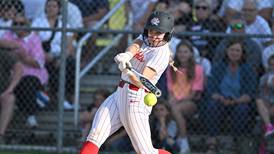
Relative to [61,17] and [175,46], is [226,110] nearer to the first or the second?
[175,46]

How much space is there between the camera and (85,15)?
10891 mm

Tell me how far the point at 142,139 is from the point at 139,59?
699 mm

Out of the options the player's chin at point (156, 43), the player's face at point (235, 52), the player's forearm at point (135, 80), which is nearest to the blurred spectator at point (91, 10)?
the player's face at point (235, 52)

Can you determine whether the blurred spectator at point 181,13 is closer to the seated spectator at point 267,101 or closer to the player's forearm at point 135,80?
the seated spectator at point 267,101

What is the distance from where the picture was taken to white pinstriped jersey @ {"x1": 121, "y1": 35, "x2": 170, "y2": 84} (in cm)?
685

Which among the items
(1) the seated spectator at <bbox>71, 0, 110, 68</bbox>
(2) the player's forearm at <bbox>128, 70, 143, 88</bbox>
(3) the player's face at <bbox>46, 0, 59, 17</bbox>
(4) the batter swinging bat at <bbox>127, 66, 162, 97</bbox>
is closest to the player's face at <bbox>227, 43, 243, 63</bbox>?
(1) the seated spectator at <bbox>71, 0, 110, 68</bbox>

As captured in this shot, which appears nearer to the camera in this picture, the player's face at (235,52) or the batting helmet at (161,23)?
the batting helmet at (161,23)

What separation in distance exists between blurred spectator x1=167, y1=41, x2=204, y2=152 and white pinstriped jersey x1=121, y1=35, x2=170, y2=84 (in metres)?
2.69

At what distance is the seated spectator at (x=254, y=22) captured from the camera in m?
9.97

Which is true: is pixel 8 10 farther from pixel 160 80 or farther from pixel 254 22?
pixel 254 22

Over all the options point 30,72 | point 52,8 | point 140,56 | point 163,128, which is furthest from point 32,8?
point 140,56

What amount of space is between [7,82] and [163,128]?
6.94 feet

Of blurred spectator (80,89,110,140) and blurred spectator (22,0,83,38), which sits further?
blurred spectator (22,0,83,38)

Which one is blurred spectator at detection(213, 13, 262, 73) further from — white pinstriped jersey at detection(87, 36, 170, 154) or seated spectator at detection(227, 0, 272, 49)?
white pinstriped jersey at detection(87, 36, 170, 154)
